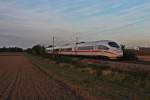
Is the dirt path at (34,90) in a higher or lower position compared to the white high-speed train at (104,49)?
lower

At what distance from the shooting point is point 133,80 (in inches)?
671

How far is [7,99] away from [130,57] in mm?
34189

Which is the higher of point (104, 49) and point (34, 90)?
point (104, 49)

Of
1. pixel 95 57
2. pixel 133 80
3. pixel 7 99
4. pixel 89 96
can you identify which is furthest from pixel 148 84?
pixel 95 57

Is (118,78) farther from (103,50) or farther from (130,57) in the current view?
(130,57)

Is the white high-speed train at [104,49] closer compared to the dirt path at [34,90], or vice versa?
the dirt path at [34,90]

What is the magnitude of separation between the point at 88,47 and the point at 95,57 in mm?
3193

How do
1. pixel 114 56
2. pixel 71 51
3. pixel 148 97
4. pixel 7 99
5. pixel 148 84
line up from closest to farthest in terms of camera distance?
1. pixel 148 97
2. pixel 7 99
3. pixel 148 84
4. pixel 114 56
5. pixel 71 51

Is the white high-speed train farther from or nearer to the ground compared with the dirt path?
farther from the ground

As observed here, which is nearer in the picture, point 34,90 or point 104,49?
point 34,90

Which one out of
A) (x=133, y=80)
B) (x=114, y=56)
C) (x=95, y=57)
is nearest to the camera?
(x=133, y=80)

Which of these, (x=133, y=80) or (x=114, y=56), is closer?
(x=133, y=80)

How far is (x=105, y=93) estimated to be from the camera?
12.5 m

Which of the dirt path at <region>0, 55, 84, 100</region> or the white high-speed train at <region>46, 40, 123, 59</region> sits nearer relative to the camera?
the dirt path at <region>0, 55, 84, 100</region>
